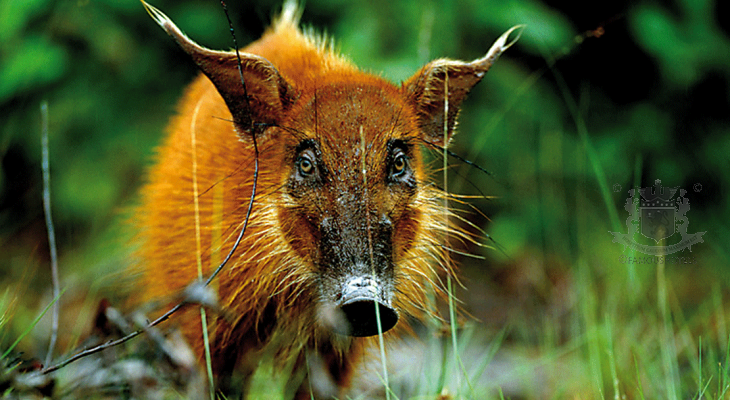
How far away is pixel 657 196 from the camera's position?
4.60 metres

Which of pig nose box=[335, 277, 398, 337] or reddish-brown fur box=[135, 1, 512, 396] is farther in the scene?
reddish-brown fur box=[135, 1, 512, 396]

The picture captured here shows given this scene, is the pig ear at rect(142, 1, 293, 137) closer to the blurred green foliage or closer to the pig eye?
the pig eye

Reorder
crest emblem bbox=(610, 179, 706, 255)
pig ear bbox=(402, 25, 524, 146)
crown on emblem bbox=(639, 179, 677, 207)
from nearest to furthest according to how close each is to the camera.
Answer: pig ear bbox=(402, 25, 524, 146), crest emblem bbox=(610, 179, 706, 255), crown on emblem bbox=(639, 179, 677, 207)

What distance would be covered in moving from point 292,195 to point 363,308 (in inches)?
23.7

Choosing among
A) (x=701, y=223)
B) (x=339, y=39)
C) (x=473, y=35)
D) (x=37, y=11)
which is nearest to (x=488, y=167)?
(x=473, y=35)

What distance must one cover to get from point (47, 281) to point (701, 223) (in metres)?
5.07

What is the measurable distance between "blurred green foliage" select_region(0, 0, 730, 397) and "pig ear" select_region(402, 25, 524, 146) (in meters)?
1.35

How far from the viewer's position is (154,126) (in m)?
5.21

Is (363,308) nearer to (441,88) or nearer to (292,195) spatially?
(292,195)

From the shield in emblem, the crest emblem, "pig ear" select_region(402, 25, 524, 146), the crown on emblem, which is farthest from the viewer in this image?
the crown on emblem

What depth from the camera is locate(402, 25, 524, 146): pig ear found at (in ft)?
9.43

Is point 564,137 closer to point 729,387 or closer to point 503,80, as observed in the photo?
point 503,80

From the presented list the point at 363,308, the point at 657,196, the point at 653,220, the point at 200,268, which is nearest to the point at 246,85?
the point at 200,268

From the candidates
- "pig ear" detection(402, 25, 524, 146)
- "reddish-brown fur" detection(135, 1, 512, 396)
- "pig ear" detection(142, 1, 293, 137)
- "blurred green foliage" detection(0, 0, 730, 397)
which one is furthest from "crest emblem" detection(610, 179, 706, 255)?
"pig ear" detection(142, 1, 293, 137)
